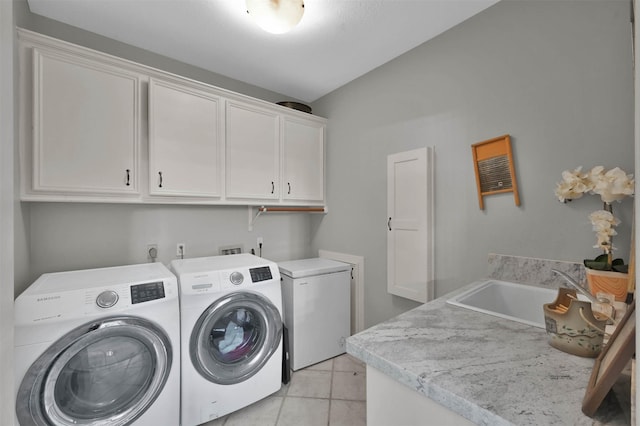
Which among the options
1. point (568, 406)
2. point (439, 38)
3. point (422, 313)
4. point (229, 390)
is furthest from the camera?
point (439, 38)

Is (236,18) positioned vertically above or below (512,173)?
above

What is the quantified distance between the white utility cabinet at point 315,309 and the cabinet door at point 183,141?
1029 millimetres

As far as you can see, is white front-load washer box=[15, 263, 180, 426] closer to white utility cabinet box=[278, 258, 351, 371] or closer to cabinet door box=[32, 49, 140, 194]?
cabinet door box=[32, 49, 140, 194]

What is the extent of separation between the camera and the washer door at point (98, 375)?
4.01 ft

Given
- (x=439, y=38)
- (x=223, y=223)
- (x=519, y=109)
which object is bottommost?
(x=223, y=223)

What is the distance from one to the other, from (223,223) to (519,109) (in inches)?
96.3

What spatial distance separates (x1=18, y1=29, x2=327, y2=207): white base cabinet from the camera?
1.59 metres

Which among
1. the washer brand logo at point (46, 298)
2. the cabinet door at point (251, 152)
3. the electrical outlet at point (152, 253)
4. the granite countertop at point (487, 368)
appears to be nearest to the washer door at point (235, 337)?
the washer brand logo at point (46, 298)

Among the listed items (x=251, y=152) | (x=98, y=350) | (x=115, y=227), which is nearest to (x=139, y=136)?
(x=115, y=227)

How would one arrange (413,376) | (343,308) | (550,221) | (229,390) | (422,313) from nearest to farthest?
(413,376) → (422,313) → (550,221) → (229,390) → (343,308)

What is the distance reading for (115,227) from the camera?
2.07 m

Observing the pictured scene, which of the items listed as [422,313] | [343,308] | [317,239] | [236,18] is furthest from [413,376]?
[317,239]

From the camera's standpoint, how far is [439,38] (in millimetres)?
1979

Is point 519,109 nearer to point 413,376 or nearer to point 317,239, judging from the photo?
point 413,376
